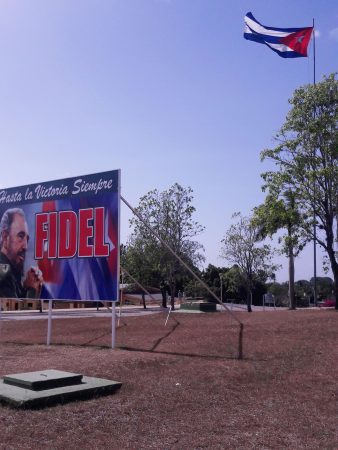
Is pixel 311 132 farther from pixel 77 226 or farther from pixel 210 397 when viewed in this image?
pixel 210 397

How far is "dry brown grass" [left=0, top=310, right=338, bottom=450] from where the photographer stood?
6.18 metres

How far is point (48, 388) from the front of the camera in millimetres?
7699

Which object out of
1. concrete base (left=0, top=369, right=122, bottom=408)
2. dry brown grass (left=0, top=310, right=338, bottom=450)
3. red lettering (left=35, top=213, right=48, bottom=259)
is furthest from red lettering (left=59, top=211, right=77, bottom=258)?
concrete base (left=0, top=369, right=122, bottom=408)

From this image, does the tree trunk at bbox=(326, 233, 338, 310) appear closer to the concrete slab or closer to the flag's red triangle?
the flag's red triangle

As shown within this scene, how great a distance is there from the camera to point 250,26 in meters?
21.1

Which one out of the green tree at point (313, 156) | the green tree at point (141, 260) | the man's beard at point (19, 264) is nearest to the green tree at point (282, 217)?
the green tree at point (313, 156)

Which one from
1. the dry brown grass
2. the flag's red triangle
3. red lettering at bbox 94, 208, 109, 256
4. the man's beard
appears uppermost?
the flag's red triangle

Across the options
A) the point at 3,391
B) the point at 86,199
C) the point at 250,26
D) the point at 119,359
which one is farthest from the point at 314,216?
the point at 3,391

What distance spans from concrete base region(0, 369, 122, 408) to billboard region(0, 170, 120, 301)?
5.44 meters

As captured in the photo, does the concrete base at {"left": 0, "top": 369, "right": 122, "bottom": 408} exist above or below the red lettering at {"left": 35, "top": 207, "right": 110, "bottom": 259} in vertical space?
below

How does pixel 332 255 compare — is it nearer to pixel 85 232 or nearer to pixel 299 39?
pixel 299 39

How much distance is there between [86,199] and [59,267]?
6.75 ft

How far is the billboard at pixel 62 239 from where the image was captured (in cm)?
1409

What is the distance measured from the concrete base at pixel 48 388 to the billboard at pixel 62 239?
17.8ft
